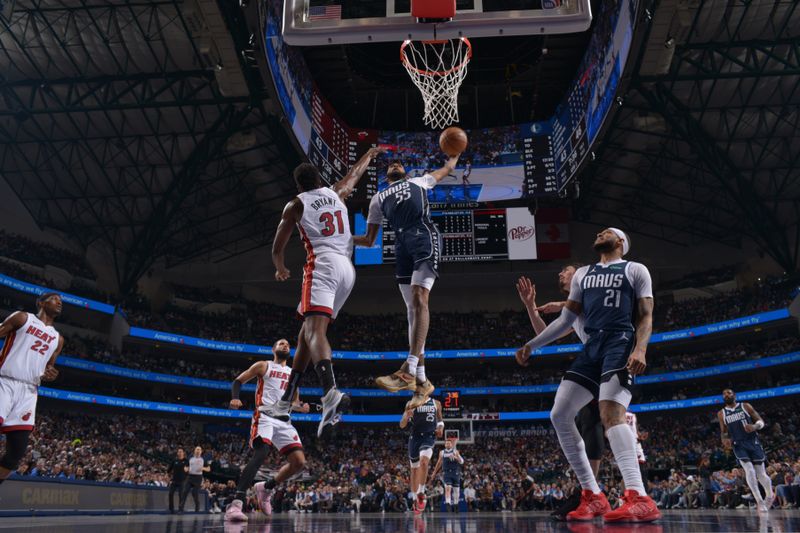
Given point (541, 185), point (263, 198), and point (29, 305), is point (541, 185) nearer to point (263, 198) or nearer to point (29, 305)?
point (263, 198)

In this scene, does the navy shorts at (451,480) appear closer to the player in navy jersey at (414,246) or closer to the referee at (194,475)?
the referee at (194,475)

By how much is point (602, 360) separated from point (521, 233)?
17.1 metres

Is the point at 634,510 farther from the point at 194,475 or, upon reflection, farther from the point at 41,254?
the point at 41,254

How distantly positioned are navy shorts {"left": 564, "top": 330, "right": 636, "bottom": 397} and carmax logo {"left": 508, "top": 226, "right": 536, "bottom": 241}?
16.8m

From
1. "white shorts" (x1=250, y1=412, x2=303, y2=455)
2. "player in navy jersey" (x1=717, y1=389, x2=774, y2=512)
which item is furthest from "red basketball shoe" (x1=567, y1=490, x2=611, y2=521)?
"player in navy jersey" (x1=717, y1=389, x2=774, y2=512)

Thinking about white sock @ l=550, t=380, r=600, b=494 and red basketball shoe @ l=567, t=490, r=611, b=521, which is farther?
red basketball shoe @ l=567, t=490, r=611, b=521

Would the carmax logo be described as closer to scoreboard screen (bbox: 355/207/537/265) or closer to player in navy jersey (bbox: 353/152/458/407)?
scoreboard screen (bbox: 355/207/537/265)

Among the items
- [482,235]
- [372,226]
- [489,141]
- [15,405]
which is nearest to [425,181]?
[372,226]

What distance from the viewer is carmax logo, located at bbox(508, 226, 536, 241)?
859 inches

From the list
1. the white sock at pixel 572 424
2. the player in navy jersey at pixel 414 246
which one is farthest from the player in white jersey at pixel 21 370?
the white sock at pixel 572 424

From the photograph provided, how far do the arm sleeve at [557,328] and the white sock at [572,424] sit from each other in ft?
1.47

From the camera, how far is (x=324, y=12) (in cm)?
748

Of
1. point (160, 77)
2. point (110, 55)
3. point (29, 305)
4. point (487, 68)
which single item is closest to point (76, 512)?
point (160, 77)

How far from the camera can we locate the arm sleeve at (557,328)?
18.2ft
